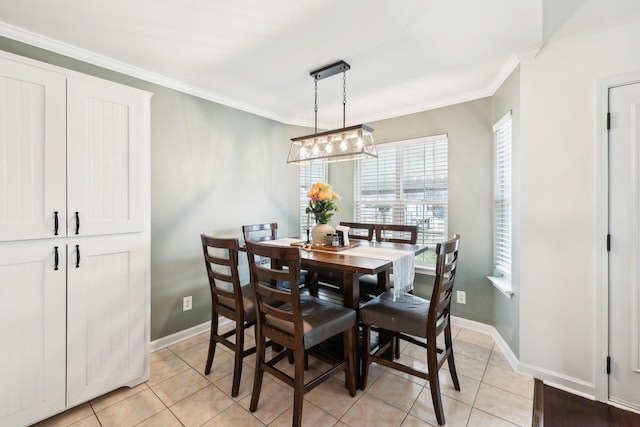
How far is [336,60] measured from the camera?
235 centimetres

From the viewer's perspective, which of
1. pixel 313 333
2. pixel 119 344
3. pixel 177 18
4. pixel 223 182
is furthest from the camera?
pixel 223 182

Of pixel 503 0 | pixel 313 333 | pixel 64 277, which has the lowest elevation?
pixel 313 333

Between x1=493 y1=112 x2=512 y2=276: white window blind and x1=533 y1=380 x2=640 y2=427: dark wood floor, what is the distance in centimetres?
95

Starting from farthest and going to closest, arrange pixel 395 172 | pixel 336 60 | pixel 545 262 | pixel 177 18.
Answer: pixel 395 172
pixel 336 60
pixel 545 262
pixel 177 18

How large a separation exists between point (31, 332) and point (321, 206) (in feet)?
6.76

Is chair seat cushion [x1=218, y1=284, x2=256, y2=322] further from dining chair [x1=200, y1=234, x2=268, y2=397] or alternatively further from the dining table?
the dining table

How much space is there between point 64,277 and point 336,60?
2.46m

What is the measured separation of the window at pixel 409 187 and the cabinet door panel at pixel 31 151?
314cm

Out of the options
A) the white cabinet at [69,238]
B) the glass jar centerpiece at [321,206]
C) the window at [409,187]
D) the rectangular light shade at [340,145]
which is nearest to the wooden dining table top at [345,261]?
the glass jar centerpiece at [321,206]

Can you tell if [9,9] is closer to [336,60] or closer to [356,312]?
[336,60]

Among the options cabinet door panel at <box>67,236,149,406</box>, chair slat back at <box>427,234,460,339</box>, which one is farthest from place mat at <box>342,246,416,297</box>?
cabinet door panel at <box>67,236,149,406</box>

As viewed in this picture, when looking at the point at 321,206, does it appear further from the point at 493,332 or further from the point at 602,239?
the point at 493,332

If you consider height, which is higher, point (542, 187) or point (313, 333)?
point (542, 187)

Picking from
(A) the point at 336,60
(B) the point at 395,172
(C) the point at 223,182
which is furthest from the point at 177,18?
(B) the point at 395,172
